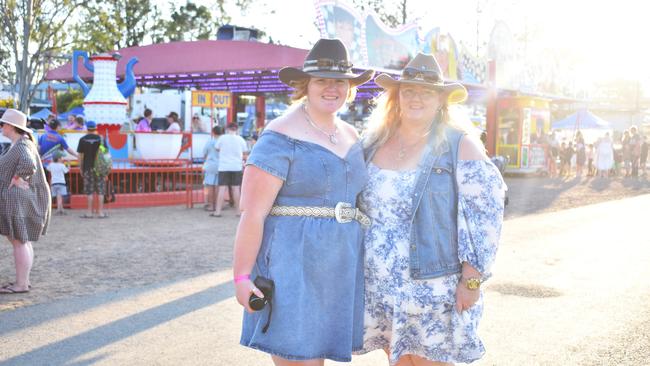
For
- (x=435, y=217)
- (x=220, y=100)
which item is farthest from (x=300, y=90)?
(x=220, y=100)

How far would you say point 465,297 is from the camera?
275 centimetres

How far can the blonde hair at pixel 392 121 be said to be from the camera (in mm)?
2941

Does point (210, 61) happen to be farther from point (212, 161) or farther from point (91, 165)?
point (91, 165)

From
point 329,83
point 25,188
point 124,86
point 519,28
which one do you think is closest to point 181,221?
point 25,188

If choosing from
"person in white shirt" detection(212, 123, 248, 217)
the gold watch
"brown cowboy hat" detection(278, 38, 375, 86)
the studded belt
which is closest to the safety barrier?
"person in white shirt" detection(212, 123, 248, 217)

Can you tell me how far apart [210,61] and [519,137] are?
465 inches

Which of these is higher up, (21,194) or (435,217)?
(435,217)

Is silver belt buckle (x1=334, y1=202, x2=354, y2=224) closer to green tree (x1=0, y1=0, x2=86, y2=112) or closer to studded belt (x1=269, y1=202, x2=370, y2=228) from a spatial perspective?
studded belt (x1=269, y1=202, x2=370, y2=228)

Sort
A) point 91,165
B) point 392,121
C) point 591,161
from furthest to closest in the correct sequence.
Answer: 1. point 591,161
2. point 91,165
3. point 392,121

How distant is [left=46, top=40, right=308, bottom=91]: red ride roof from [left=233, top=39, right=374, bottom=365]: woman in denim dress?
44.9 ft

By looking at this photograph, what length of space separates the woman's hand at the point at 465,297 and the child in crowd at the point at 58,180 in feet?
33.7

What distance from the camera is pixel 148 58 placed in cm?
2002

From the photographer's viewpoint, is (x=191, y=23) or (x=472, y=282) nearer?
(x=472, y=282)

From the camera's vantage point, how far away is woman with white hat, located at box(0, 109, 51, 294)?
580 cm
